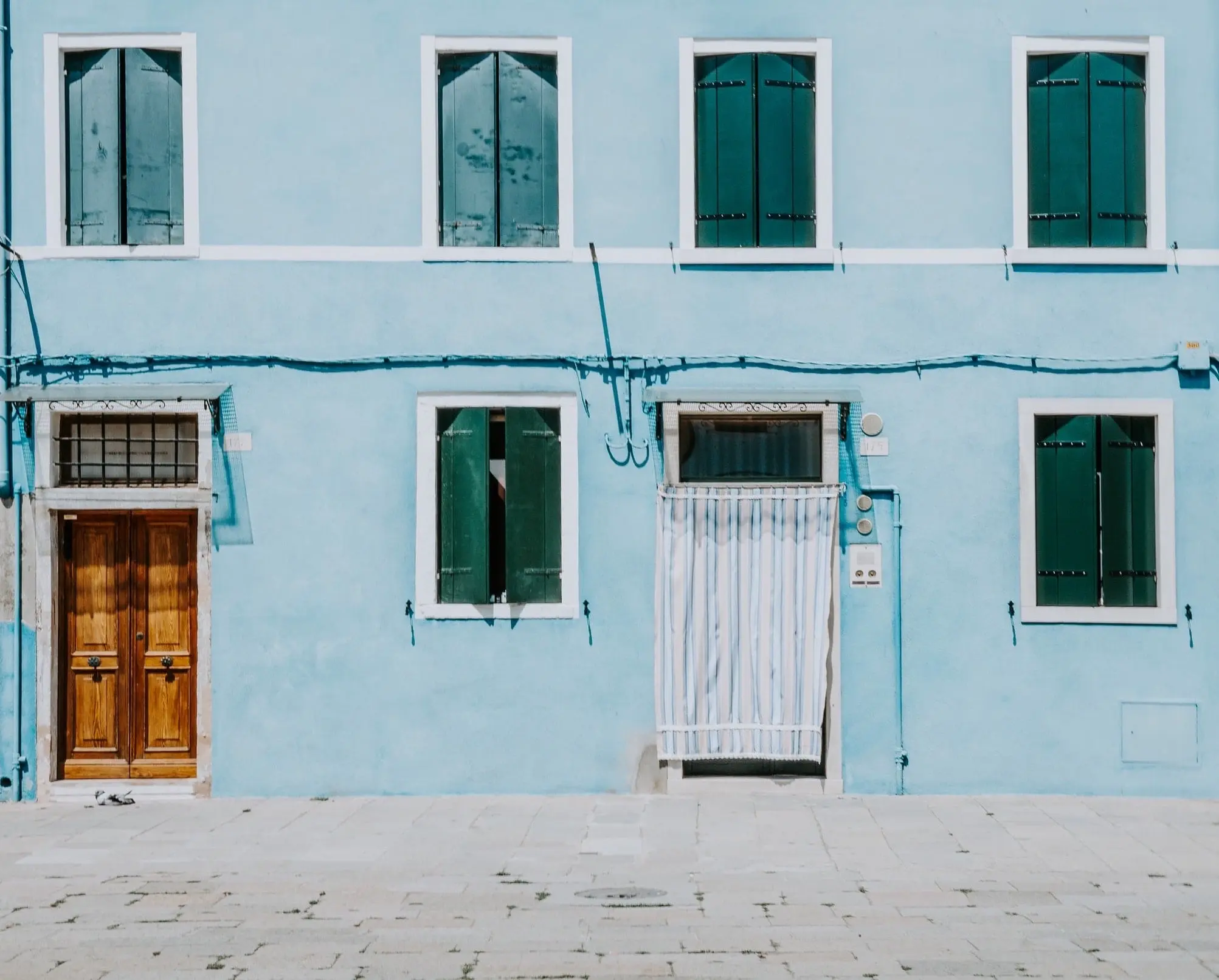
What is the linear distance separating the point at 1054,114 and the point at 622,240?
3.50m

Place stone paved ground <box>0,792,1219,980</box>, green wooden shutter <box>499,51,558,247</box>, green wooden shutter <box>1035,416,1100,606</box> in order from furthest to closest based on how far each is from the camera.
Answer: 1. green wooden shutter <box>499,51,558,247</box>
2. green wooden shutter <box>1035,416,1100,606</box>
3. stone paved ground <box>0,792,1219,980</box>

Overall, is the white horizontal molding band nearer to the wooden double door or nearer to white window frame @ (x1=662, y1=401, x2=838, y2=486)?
white window frame @ (x1=662, y1=401, x2=838, y2=486)

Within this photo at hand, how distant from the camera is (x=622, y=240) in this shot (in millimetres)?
11680

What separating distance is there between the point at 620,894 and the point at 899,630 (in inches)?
156

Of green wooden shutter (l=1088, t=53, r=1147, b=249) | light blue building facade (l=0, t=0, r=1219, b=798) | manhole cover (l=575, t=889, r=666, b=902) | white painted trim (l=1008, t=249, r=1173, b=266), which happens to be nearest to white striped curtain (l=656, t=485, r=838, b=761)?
light blue building facade (l=0, t=0, r=1219, b=798)

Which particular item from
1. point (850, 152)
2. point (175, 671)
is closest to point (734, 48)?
point (850, 152)

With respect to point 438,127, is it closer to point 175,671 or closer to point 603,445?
point 603,445

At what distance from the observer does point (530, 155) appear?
11.8 metres

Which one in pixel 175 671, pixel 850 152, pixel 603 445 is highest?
pixel 850 152

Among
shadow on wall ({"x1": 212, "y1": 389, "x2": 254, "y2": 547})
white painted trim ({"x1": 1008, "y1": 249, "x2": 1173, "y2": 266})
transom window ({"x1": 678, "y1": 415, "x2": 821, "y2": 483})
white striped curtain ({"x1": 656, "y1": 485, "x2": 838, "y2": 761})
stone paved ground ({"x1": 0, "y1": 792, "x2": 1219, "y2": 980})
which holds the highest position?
white painted trim ({"x1": 1008, "y1": 249, "x2": 1173, "y2": 266})

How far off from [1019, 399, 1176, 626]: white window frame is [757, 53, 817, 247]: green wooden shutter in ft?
7.30

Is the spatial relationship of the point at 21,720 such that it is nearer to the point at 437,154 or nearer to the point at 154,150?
the point at 154,150

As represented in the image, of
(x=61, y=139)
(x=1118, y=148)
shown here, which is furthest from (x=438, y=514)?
(x=1118, y=148)

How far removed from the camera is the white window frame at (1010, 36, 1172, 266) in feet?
38.3
